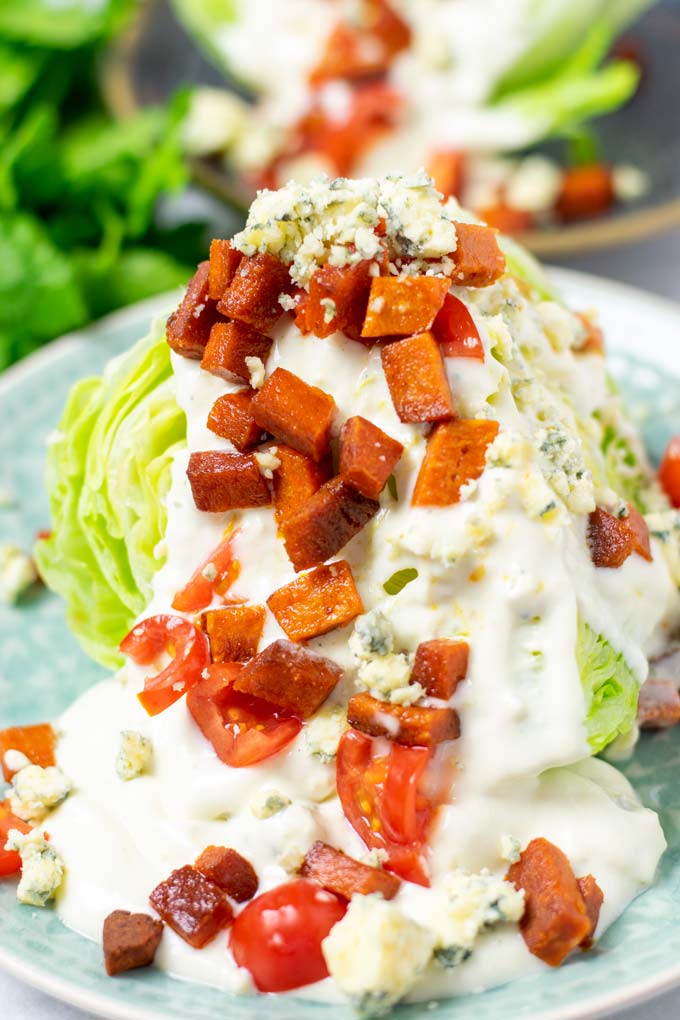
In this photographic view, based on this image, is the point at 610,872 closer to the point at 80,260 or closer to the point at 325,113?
the point at 80,260

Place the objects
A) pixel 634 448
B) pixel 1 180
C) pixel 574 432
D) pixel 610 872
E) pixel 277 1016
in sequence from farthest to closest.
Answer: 1. pixel 1 180
2. pixel 634 448
3. pixel 574 432
4. pixel 610 872
5. pixel 277 1016

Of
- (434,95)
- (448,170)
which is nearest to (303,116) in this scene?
(434,95)

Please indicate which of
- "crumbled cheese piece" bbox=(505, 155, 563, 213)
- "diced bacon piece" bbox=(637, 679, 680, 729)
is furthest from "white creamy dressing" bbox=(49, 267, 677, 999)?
"crumbled cheese piece" bbox=(505, 155, 563, 213)

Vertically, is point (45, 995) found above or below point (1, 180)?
below

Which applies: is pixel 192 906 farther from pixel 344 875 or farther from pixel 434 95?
pixel 434 95

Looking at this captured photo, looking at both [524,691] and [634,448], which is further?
Answer: [634,448]

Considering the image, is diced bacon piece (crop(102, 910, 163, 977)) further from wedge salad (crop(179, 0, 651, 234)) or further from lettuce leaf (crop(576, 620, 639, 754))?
wedge salad (crop(179, 0, 651, 234))

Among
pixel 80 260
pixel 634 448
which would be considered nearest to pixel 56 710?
pixel 634 448

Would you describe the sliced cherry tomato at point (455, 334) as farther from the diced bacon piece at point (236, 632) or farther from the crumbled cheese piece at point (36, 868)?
the crumbled cheese piece at point (36, 868)
